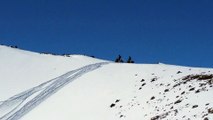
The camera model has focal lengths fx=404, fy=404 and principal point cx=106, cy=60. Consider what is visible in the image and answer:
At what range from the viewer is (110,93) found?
33.2m

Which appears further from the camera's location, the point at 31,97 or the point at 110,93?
the point at 31,97

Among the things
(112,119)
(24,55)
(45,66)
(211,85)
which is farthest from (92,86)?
(24,55)

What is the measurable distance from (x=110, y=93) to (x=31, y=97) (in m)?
8.31

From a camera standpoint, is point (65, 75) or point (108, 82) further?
point (65, 75)

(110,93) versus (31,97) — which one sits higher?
(31,97)

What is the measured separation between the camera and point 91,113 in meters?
29.8

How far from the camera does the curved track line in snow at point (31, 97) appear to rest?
33.0m

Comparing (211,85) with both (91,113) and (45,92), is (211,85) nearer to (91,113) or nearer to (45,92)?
(91,113)

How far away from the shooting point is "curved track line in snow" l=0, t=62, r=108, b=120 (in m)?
33.0

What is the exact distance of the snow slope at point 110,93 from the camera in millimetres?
24875

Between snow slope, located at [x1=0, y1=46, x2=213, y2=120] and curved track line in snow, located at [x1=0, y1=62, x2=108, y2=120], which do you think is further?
curved track line in snow, located at [x1=0, y1=62, x2=108, y2=120]

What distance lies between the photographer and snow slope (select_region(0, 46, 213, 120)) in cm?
2488

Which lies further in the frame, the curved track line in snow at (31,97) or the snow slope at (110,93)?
the curved track line in snow at (31,97)

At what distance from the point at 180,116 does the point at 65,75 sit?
25.1 meters
